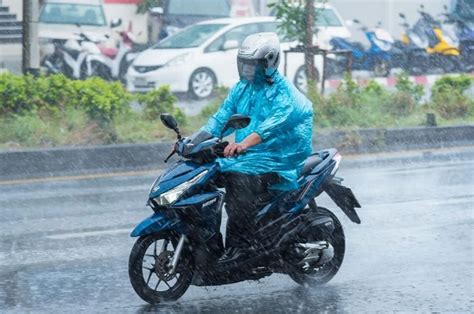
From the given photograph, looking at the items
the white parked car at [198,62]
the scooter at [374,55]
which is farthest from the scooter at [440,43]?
the white parked car at [198,62]

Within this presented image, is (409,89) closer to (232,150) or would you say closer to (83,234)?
(83,234)

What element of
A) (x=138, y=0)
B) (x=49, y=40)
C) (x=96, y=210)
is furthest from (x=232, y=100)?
(x=138, y=0)

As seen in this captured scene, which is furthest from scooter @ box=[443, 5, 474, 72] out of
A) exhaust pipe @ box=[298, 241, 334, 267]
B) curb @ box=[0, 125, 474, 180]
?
exhaust pipe @ box=[298, 241, 334, 267]

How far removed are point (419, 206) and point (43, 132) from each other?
4.72 meters

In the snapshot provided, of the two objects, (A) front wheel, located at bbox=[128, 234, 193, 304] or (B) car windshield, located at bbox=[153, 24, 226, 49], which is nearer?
(A) front wheel, located at bbox=[128, 234, 193, 304]

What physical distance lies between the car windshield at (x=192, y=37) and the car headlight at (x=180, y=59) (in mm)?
394

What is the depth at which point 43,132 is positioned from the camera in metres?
13.5

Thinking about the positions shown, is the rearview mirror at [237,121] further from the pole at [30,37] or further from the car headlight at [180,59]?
the car headlight at [180,59]

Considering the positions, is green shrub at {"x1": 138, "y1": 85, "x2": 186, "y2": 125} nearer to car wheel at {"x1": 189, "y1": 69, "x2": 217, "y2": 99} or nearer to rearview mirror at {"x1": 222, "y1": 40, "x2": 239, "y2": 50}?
car wheel at {"x1": 189, "y1": 69, "x2": 217, "y2": 99}

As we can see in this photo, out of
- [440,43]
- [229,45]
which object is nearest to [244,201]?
[229,45]

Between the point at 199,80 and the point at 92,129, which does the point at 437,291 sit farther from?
the point at 199,80

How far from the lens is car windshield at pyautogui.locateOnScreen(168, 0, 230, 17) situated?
28.1 metres

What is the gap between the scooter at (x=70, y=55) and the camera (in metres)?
24.7

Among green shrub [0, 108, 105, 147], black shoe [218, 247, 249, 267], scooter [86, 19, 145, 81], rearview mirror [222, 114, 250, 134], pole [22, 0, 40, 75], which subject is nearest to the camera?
rearview mirror [222, 114, 250, 134]
